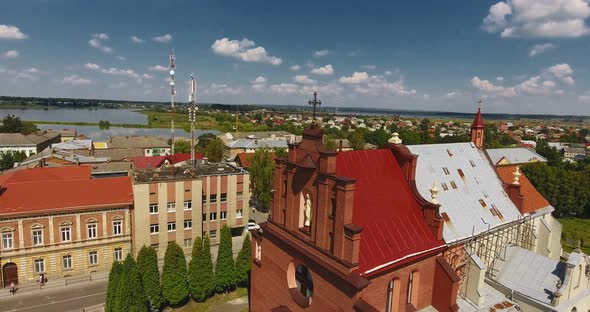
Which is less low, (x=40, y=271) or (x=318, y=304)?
(x=318, y=304)

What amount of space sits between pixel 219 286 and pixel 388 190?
1728 cm

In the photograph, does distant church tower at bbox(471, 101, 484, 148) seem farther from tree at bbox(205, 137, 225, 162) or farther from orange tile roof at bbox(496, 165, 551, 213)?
tree at bbox(205, 137, 225, 162)

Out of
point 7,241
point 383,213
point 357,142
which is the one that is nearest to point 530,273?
point 383,213

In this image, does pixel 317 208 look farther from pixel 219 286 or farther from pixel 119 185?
pixel 119 185

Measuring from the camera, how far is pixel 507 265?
23.5 meters

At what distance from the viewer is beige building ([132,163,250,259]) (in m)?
35.2

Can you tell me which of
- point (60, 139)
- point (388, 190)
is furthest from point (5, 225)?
point (60, 139)

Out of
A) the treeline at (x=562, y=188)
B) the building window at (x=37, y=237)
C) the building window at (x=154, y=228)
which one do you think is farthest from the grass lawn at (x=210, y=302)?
the treeline at (x=562, y=188)

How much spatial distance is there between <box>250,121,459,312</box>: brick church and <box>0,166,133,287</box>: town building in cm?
1991

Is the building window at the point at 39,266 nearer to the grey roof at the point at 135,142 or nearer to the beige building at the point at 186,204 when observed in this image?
the beige building at the point at 186,204

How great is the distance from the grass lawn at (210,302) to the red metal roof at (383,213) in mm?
17052

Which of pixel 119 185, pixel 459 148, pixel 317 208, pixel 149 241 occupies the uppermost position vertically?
pixel 459 148

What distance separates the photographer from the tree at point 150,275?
2645 centimetres

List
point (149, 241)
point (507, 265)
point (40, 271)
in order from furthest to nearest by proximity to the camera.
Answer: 1. point (149, 241)
2. point (40, 271)
3. point (507, 265)
